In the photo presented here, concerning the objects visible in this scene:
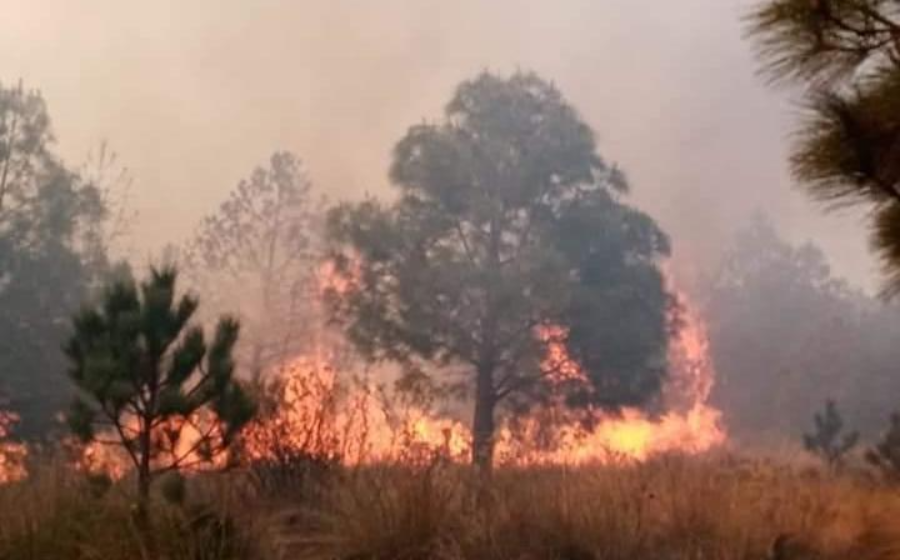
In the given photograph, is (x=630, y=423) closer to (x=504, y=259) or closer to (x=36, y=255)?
(x=504, y=259)

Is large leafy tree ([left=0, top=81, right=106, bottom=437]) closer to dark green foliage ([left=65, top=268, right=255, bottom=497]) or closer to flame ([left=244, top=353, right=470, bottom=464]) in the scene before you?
flame ([left=244, top=353, right=470, bottom=464])

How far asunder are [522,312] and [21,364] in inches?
370

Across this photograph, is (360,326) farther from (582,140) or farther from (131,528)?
(131,528)

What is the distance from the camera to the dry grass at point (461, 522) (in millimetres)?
6078

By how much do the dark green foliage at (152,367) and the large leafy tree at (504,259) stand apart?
1363cm

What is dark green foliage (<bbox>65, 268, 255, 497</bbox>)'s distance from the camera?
24.1 ft

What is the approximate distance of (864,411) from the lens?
115ft

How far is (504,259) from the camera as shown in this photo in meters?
23.2

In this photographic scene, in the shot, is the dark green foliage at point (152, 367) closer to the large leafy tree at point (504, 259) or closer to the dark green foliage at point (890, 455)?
the dark green foliage at point (890, 455)

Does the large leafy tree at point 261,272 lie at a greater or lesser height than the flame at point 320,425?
greater

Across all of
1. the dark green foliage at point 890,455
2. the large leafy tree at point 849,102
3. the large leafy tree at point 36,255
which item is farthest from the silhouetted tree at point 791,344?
the large leafy tree at point 849,102

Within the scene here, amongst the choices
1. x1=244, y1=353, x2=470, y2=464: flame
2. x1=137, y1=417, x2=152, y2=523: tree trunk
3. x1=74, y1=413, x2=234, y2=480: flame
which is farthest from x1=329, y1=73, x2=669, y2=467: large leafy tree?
x1=137, y1=417, x2=152, y2=523: tree trunk

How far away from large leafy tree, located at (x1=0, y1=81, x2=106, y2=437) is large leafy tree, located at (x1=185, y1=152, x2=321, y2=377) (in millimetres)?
3969

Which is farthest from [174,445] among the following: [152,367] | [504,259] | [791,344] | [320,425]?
[791,344]
